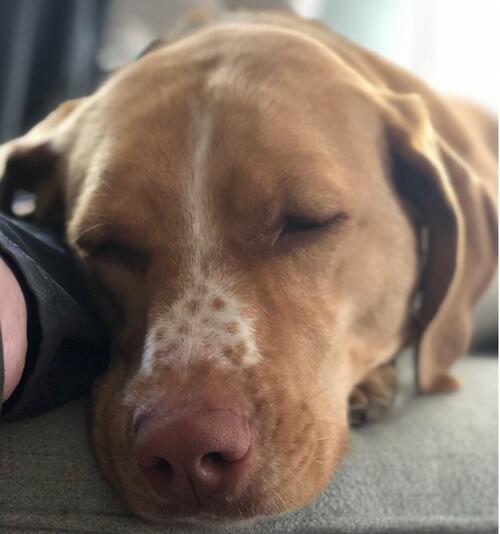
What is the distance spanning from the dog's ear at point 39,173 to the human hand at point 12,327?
0.59 metres

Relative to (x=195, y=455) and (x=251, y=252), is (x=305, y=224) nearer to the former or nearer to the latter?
(x=251, y=252)

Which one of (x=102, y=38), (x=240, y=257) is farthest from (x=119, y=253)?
(x=102, y=38)

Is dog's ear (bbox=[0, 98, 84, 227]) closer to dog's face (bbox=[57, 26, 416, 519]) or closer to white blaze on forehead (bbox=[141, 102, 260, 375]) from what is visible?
dog's face (bbox=[57, 26, 416, 519])

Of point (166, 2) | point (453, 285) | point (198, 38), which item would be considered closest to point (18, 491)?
point (453, 285)

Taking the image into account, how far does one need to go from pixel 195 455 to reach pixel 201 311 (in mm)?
288

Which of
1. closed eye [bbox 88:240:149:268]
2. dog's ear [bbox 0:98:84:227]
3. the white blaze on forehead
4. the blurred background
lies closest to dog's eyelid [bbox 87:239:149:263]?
closed eye [bbox 88:240:149:268]

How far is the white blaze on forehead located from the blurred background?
1199 mm

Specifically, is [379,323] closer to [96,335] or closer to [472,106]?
[96,335]

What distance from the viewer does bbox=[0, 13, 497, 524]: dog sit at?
1.05 metres

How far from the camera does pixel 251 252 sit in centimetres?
126

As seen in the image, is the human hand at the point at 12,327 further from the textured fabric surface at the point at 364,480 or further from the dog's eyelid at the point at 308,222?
the dog's eyelid at the point at 308,222

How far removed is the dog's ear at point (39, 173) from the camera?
1.58 metres

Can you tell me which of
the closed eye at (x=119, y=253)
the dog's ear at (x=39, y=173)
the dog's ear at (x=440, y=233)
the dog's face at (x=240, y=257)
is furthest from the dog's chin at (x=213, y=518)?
the dog's ear at (x=39, y=173)

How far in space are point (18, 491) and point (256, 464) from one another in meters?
0.33
